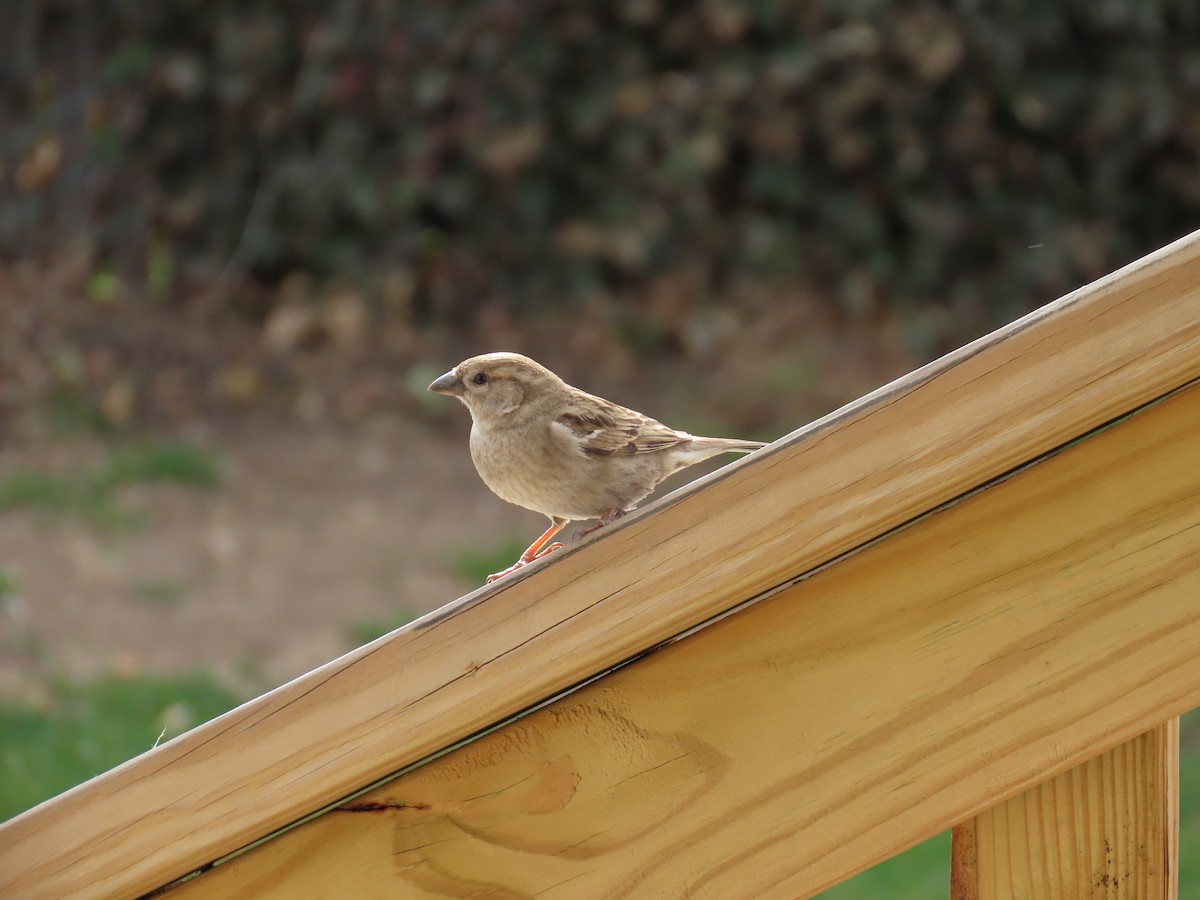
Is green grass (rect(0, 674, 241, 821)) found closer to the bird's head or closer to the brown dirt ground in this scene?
the brown dirt ground

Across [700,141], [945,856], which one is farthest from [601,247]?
[945,856]

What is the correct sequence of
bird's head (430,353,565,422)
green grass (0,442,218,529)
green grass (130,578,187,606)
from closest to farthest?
bird's head (430,353,565,422), green grass (130,578,187,606), green grass (0,442,218,529)

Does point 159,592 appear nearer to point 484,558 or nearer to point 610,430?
point 484,558

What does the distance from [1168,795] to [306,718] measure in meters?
0.69

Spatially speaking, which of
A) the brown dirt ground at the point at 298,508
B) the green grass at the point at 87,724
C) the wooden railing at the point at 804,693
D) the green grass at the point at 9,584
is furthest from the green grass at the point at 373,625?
the wooden railing at the point at 804,693

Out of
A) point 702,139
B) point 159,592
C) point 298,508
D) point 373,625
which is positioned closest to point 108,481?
point 298,508

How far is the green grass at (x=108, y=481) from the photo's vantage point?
242 inches

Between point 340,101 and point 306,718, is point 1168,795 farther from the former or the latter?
point 340,101

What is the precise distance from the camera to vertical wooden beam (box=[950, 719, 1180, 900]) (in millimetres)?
1173

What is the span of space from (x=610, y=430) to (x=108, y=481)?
4.25 meters

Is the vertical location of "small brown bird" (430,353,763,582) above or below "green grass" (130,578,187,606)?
below

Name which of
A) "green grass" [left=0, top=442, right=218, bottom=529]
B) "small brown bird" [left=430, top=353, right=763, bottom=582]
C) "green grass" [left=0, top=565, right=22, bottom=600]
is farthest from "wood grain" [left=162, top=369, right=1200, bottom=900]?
"green grass" [left=0, top=442, right=218, bottom=529]

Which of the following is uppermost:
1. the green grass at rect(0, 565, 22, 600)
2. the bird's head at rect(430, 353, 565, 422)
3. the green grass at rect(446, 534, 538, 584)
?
the green grass at rect(0, 565, 22, 600)

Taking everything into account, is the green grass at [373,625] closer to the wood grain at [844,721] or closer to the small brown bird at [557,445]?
the small brown bird at [557,445]
